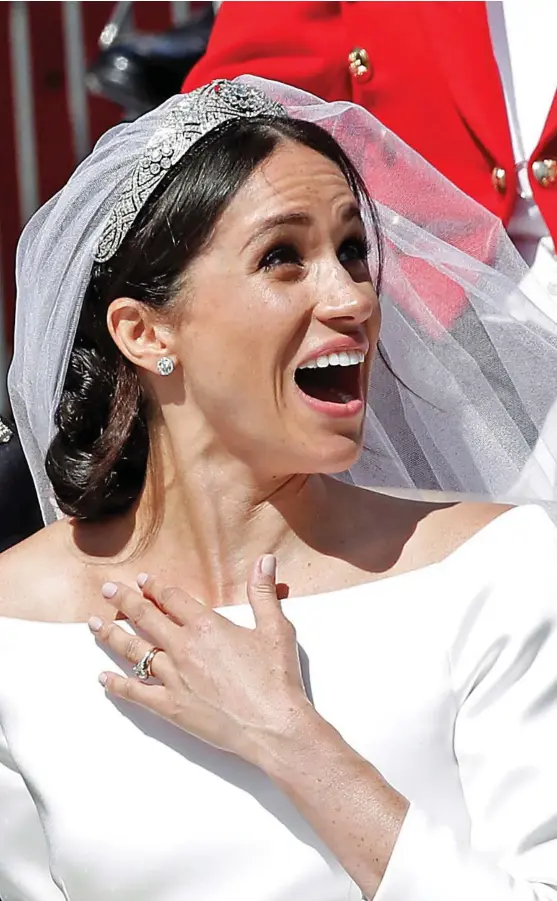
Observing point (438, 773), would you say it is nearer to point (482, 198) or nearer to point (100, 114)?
point (482, 198)

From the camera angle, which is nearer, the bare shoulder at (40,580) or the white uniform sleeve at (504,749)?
the white uniform sleeve at (504,749)

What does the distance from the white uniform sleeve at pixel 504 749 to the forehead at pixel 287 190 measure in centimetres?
52

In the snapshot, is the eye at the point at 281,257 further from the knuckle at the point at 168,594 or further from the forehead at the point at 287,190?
the knuckle at the point at 168,594

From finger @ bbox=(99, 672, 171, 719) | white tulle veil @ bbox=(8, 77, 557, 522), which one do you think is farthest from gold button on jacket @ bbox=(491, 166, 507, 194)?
finger @ bbox=(99, 672, 171, 719)

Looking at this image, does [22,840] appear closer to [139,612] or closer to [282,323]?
[139,612]

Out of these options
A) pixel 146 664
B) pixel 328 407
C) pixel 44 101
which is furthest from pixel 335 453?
pixel 44 101

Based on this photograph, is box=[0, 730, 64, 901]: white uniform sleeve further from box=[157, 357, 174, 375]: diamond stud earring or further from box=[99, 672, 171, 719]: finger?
box=[157, 357, 174, 375]: diamond stud earring

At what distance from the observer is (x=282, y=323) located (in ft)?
6.68

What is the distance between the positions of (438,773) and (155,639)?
42 cm

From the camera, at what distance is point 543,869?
184cm

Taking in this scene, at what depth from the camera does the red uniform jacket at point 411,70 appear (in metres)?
2.66

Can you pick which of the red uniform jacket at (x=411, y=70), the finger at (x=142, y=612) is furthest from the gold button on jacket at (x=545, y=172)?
the finger at (x=142, y=612)

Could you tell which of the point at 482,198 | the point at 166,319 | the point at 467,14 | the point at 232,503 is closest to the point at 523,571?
the point at 232,503

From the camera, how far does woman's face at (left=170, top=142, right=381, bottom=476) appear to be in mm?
2051
